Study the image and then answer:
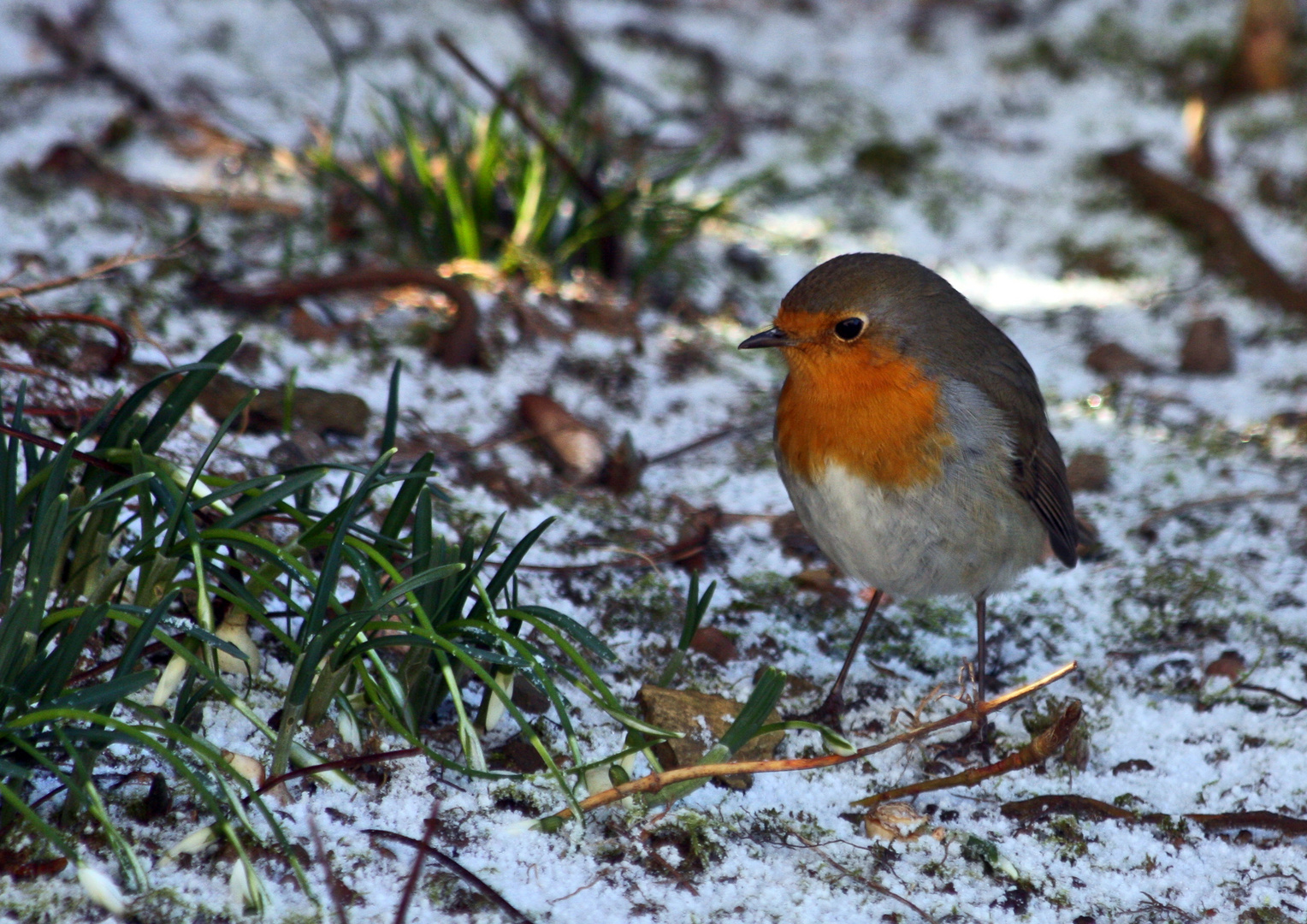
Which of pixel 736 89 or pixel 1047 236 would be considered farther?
pixel 736 89

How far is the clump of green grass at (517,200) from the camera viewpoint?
4020mm

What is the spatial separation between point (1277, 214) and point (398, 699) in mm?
4276

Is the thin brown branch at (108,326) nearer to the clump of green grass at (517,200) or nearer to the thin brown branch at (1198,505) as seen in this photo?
the clump of green grass at (517,200)

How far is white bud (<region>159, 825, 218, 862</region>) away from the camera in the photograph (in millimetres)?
1848

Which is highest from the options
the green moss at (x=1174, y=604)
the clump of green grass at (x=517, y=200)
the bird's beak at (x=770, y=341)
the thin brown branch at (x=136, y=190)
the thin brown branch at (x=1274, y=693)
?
the clump of green grass at (x=517, y=200)

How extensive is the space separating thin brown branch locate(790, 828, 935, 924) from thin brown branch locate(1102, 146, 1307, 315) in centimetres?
325

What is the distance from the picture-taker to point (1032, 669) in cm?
294

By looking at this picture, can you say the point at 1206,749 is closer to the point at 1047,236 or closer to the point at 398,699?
the point at 398,699

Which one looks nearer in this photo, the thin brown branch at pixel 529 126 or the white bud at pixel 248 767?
the white bud at pixel 248 767

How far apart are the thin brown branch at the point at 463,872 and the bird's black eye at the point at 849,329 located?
133 centimetres

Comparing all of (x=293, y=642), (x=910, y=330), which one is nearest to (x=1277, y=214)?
(x=910, y=330)

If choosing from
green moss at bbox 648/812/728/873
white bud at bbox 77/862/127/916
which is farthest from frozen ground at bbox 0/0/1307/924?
white bud at bbox 77/862/127/916

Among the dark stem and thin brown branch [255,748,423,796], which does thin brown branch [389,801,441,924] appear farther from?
the dark stem

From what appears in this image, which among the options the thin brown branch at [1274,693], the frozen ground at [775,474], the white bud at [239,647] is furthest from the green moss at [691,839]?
the thin brown branch at [1274,693]
